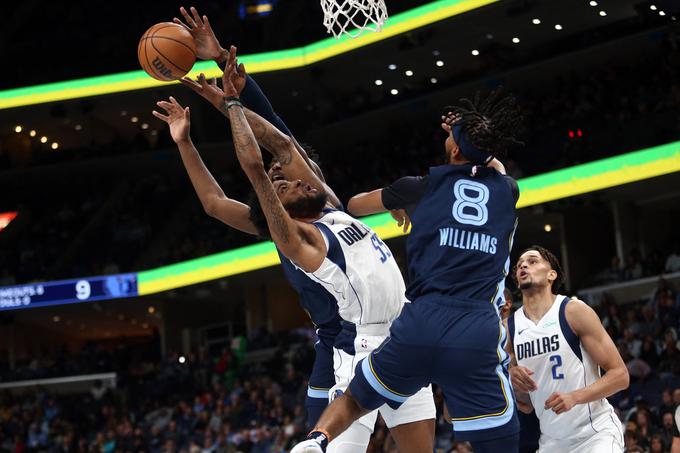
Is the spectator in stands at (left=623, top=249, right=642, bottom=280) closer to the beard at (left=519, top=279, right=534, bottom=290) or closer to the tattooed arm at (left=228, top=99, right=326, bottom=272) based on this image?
the beard at (left=519, top=279, right=534, bottom=290)

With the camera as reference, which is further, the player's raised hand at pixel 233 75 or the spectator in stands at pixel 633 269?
the spectator in stands at pixel 633 269

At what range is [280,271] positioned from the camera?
24781 mm

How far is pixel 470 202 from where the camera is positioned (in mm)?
4727

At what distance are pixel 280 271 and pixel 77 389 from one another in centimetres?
569

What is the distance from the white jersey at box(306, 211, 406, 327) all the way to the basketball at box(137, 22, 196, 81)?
141cm

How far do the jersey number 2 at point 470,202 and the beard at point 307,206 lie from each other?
865mm

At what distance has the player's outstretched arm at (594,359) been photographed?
535 cm

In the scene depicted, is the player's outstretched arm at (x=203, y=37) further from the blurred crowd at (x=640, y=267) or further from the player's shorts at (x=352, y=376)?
the blurred crowd at (x=640, y=267)

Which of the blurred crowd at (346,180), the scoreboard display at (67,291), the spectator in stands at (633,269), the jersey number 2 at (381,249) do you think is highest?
the blurred crowd at (346,180)

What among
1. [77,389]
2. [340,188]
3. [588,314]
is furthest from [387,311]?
[77,389]

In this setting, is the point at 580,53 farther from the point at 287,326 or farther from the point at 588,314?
the point at 588,314

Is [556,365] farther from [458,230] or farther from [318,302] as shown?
[458,230]

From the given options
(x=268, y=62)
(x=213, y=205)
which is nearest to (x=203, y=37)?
(x=213, y=205)

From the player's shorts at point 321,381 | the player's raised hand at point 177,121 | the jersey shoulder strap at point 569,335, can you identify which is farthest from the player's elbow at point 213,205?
the jersey shoulder strap at point 569,335
